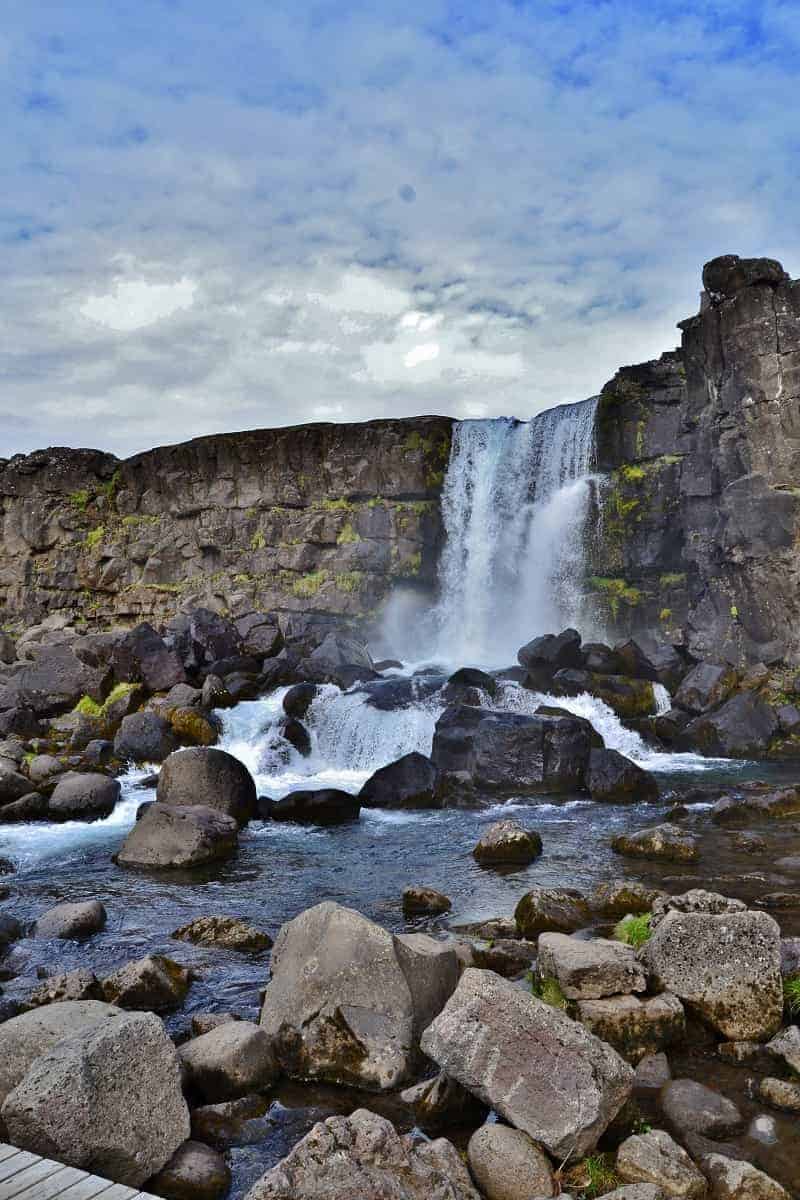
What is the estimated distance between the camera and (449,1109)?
259 inches

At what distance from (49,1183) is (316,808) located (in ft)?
44.1

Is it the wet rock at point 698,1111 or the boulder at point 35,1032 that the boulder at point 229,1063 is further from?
the wet rock at point 698,1111

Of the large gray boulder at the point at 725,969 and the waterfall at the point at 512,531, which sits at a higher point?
the waterfall at the point at 512,531

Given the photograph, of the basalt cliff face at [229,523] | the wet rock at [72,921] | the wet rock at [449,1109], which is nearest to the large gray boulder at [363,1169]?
the wet rock at [449,1109]

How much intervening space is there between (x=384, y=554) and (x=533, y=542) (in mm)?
8222

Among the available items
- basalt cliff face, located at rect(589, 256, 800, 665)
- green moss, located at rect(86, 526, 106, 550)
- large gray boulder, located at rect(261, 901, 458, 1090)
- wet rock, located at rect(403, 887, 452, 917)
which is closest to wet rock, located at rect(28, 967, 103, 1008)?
large gray boulder, located at rect(261, 901, 458, 1090)

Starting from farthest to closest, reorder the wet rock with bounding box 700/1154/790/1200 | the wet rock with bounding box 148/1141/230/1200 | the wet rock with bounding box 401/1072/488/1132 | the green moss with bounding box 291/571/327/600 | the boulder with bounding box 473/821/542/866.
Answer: the green moss with bounding box 291/571/327/600
the boulder with bounding box 473/821/542/866
the wet rock with bounding box 401/1072/488/1132
the wet rock with bounding box 148/1141/230/1200
the wet rock with bounding box 700/1154/790/1200

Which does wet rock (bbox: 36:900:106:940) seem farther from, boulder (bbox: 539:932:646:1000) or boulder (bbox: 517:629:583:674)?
boulder (bbox: 517:629:583:674)

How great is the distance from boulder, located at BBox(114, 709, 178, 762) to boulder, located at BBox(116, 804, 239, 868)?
858 centimetres

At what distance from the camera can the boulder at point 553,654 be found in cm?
2748

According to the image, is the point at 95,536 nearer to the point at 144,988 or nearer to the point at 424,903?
the point at 424,903

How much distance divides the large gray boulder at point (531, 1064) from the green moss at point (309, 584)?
39049mm

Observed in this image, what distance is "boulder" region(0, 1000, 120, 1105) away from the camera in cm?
665

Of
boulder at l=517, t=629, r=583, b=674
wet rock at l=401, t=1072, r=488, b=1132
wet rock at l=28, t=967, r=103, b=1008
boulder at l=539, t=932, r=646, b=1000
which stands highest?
boulder at l=517, t=629, r=583, b=674
